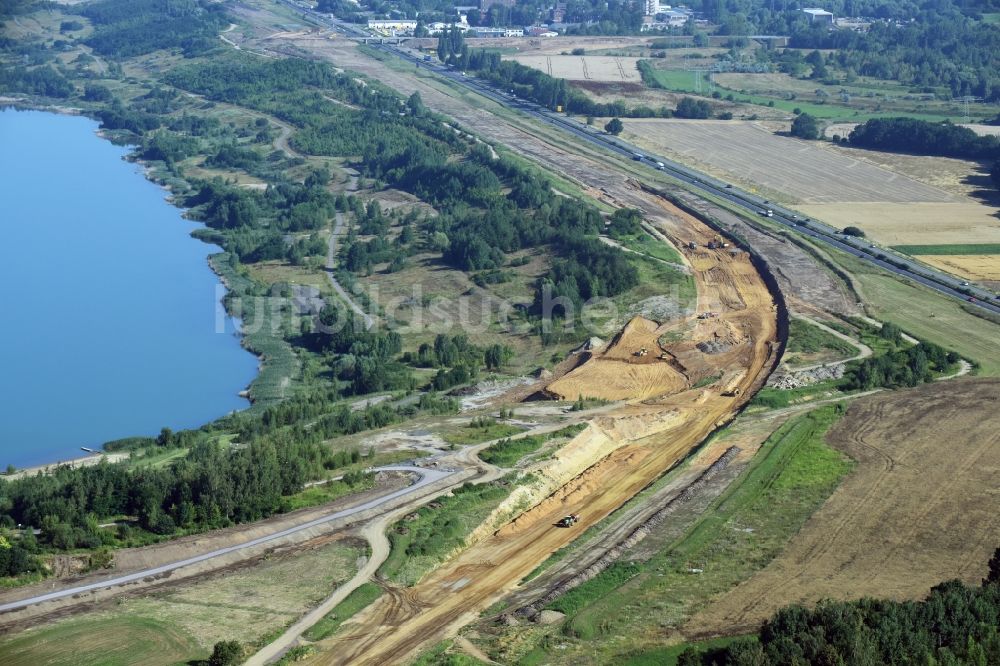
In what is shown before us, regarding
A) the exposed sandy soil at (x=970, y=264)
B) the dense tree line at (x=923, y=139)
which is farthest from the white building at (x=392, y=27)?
the exposed sandy soil at (x=970, y=264)

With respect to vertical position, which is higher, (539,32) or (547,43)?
(539,32)

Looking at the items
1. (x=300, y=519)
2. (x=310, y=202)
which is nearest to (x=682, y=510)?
(x=300, y=519)

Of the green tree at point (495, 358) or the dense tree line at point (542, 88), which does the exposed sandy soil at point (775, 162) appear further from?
the green tree at point (495, 358)

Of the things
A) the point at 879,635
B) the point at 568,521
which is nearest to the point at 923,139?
the point at 568,521

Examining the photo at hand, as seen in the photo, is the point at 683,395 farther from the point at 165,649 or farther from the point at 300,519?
the point at 165,649

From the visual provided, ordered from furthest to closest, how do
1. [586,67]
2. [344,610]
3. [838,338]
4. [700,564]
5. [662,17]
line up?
[662,17]
[586,67]
[838,338]
[700,564]
[344,610]

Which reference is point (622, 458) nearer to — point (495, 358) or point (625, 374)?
point (625, 374)
